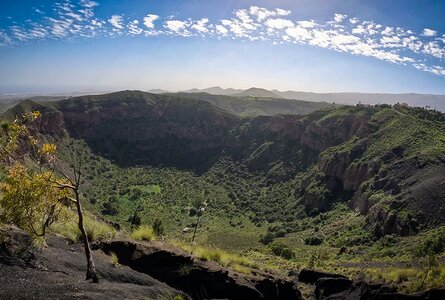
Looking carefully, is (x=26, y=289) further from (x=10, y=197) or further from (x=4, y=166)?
(x=4, y=166)

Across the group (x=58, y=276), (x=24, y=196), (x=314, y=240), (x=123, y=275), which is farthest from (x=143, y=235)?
(x=314, y=240)

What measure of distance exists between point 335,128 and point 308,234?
45.5m

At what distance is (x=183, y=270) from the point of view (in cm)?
1738

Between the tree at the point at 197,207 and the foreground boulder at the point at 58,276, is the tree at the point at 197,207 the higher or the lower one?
the lower one

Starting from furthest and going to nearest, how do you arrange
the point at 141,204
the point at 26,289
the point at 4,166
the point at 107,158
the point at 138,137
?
1. the point at 138,137
2. the point at 107,158
3. the point at 141,204
4. the point at 4,166
5. the point at 26,289

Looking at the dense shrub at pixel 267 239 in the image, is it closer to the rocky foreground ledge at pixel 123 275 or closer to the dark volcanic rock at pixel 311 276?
the dark volcanic rock at pixel 311 276

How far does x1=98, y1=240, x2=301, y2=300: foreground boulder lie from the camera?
17125 millimetres

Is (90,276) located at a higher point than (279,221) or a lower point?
higher

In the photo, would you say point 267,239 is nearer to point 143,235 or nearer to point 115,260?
point 143,235

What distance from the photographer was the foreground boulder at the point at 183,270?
56.2 feet

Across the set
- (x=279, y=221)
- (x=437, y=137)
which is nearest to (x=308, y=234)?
(x=279, y=221)

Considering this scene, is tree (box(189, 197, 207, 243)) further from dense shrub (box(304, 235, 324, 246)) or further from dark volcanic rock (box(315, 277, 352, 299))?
dark volcanic rock (box(315, 277, 352, 299))

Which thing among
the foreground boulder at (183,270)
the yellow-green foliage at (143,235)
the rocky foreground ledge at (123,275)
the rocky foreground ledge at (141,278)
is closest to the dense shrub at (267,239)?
the rocky foreground ledge at (141,278)

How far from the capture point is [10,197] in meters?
12.8
